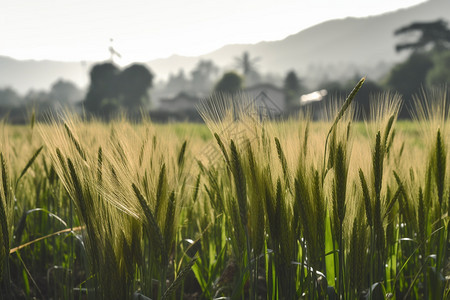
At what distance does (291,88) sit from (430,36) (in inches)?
838

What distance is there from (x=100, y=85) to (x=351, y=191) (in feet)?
244

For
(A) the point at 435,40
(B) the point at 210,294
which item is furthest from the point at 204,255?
(A) the point at 435,40

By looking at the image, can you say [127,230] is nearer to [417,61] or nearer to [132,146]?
[132,146]

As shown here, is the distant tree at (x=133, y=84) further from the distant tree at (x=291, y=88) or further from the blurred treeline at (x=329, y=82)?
the distant tree at (x=291, y=88)

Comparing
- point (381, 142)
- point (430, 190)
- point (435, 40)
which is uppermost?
point (435, 40)

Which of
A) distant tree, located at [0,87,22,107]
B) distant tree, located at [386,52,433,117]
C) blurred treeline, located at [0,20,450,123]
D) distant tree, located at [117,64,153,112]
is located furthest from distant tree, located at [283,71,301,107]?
distant tree, located at [0,87,22,107]

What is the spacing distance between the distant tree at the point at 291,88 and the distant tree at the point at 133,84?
23.4 metres

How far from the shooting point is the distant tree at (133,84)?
74.8 meters

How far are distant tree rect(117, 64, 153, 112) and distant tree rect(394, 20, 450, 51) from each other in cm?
4045

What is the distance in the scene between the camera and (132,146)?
1411 mm

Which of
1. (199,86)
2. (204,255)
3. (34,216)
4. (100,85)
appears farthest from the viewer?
(199,86)

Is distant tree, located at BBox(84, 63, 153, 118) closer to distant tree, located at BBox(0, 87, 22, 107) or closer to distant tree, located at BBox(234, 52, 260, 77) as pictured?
distant tree, located at BBox(234, 52, 260, 77)

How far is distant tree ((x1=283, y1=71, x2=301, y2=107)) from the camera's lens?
7006 centimetres

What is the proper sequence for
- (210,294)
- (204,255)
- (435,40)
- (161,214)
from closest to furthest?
(161,214)
(210,294)
(204,255)
(435,40)
